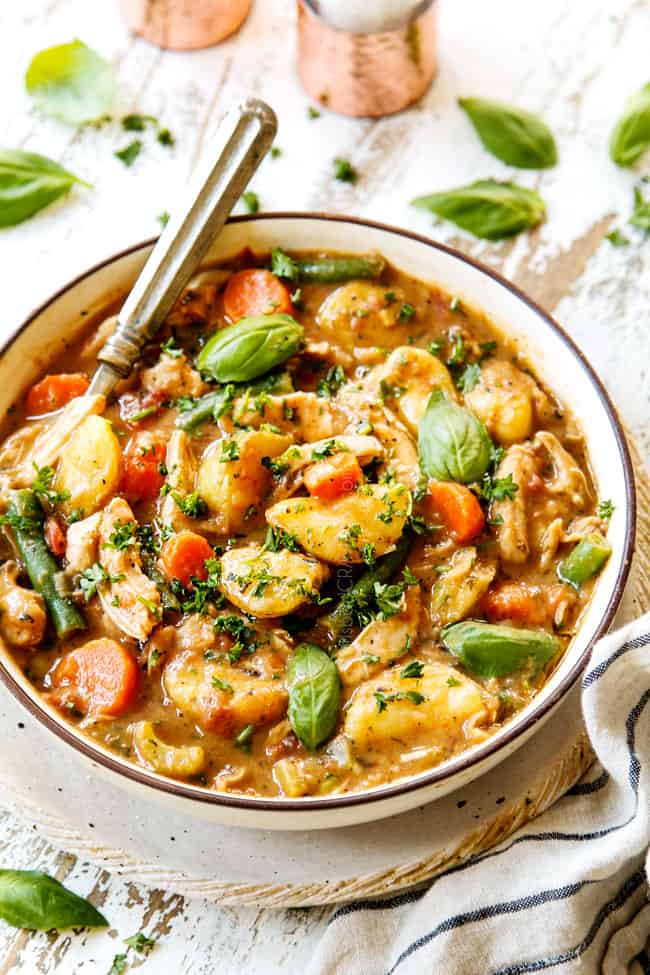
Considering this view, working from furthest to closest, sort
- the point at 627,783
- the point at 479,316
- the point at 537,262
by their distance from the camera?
the point at 537,262 → the point at 479,316 → the point at 627,783

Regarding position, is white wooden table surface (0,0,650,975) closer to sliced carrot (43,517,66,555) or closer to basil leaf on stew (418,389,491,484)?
basil leaf on stew (418,389,491,484)

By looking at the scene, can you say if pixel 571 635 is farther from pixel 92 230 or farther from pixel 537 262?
pixel 92 230

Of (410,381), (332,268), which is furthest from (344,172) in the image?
(410,381)

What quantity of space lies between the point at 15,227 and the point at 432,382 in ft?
7.08

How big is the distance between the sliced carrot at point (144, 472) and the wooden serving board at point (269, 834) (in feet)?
2.91

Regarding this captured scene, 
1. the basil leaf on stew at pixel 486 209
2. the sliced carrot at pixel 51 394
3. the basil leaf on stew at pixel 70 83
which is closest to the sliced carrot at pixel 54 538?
the sliced carrot at pixel 51 394

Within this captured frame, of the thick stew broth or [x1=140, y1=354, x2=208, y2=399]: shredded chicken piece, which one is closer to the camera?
the thick stew broth

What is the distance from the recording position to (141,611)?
423cm

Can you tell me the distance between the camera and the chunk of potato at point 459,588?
4.29 metres

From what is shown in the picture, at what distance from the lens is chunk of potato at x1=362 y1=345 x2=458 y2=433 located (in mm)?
4719

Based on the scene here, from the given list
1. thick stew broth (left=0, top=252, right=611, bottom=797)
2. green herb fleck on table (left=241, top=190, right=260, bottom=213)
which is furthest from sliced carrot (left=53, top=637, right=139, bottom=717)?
green herb fleck on table (left=241, top=190, right=260, bottom=213)

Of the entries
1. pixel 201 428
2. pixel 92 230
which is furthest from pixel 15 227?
pixel 201 428

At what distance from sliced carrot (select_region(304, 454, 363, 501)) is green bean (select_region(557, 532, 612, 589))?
78 centimetres

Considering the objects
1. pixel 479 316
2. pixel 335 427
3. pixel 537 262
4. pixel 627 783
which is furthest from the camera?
pixel 537 262
